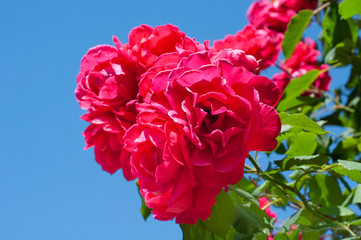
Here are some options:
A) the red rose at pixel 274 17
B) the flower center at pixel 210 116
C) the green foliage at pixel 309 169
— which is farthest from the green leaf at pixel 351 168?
the red rose at pixel 274 17

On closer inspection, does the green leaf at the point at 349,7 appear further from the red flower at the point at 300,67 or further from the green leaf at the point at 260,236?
the red flower at the point at 300,67

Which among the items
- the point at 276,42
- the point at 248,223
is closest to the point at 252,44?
the point at 276,42

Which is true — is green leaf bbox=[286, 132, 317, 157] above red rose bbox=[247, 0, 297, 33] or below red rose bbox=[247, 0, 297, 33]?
below

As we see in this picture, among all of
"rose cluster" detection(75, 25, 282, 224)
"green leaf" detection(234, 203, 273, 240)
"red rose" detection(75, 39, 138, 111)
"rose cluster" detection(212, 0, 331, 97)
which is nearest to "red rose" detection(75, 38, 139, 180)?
"red rose" detection(75, 39, 138, 111)

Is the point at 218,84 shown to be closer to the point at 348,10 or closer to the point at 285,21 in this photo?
the point at 348,10

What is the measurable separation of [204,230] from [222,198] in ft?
0.27

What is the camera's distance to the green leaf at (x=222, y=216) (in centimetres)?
86

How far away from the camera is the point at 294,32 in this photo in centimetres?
152

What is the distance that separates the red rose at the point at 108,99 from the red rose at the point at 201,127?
15 cm

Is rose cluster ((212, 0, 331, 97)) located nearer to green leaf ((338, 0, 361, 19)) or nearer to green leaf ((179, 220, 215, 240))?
green leaf ((338, 0, 361, 19))

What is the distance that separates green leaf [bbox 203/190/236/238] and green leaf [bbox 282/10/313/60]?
29.3 inches

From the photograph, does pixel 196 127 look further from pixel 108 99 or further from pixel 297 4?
pixel 297 4

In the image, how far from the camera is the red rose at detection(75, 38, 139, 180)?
2.99ft

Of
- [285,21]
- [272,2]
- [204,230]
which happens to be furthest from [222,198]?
[272,2]
